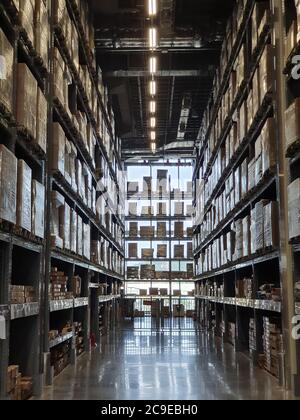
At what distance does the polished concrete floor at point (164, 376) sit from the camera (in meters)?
6.31

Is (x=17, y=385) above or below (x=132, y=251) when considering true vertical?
below

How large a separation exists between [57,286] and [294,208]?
357 cm

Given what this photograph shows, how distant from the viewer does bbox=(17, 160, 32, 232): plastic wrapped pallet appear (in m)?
5.43

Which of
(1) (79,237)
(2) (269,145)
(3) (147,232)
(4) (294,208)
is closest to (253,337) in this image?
(1) (79,237)

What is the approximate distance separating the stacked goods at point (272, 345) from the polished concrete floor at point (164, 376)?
16 cm

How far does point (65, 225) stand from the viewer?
8.18 m

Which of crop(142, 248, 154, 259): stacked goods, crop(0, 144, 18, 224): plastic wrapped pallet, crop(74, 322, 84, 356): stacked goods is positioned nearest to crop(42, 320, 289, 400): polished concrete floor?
crop(74, 322, 84, 356): stacked goods

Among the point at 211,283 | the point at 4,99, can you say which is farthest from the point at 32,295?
the point at 211,283

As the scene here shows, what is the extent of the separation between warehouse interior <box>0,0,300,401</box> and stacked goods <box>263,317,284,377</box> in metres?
0.04

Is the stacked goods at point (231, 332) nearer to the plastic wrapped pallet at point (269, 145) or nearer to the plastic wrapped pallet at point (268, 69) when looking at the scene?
the plastic wrapped pallet at point (269, 145)

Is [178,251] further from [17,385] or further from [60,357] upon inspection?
[17,385]

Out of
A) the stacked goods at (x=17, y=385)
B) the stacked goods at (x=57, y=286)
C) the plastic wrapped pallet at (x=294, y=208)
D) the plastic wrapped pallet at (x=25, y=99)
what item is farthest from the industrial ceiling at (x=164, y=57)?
the stacked goods at (x=17, y=385)

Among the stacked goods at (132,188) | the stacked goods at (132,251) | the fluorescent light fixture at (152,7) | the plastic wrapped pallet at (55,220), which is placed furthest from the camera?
the stacked goods at (132,188)

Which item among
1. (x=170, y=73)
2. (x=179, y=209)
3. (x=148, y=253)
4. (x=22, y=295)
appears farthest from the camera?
(x=179, y=209)
